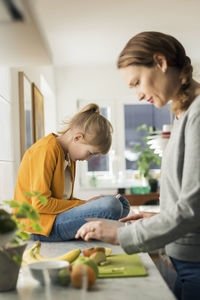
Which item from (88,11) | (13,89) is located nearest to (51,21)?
(88,11)

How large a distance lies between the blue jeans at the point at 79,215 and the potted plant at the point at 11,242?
0.77m

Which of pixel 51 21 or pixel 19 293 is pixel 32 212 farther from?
pixel 51 21

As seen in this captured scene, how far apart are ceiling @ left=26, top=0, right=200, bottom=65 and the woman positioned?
5.63 ft

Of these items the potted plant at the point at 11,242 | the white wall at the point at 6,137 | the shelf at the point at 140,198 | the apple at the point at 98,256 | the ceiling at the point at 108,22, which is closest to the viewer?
the potted plant at the point at 11,242

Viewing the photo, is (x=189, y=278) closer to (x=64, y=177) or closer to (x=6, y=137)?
(x=64, y=177)

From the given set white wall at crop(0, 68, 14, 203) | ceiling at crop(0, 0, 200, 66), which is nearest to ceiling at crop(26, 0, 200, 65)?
ceiling at crop(0, 0, 200, 66)

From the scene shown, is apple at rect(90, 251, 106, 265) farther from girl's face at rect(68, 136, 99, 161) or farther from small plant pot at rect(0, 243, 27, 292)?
girl's face at rect(68, 136, 99, 161)

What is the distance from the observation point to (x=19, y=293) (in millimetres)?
1022

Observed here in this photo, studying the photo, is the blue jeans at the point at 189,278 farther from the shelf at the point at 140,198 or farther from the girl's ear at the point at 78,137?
the shelf at the point at 140,198

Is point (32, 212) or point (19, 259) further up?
point (32, 212)

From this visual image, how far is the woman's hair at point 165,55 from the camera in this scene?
1.15 metres

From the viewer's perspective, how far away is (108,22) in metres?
3.77

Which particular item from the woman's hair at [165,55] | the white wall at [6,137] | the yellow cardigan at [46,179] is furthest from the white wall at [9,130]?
the woman's hair at [165,55]

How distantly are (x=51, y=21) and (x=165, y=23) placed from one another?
111 centimetres
